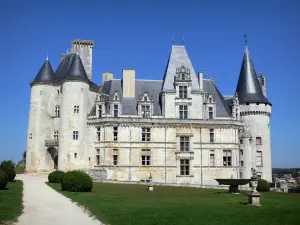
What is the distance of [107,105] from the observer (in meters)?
44.2

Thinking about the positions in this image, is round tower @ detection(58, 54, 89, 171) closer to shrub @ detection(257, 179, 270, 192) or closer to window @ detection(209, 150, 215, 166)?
window @ detection(209, 150, 215, 166)

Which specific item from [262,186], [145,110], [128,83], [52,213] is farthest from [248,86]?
[52,213]

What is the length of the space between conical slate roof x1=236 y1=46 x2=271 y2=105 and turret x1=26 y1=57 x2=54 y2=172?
2374cm

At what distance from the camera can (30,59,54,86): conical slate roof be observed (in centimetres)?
4619

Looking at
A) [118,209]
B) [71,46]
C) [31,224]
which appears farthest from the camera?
[71,46]

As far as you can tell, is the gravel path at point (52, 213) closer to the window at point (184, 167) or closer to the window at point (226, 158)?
the window at point (184, 167)

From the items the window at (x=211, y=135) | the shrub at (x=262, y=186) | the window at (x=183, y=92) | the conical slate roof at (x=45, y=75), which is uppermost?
the conical slate roof at (x=45, y=75)

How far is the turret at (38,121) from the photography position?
147ft

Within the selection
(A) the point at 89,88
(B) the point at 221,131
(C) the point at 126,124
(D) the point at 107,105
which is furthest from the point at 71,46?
(B) the point at 221,131

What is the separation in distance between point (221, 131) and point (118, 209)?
99.4 ft

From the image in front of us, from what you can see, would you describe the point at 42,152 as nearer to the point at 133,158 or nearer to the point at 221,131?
the point at 133,158

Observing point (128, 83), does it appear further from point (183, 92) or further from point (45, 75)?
point (45, 75)

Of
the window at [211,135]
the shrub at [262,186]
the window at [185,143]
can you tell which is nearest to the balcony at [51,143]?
the window at [185,143]

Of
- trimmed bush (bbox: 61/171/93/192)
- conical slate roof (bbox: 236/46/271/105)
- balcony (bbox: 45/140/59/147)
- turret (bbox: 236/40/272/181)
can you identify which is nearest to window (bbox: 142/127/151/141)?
balcony (bbox: 45/140/59/147)
